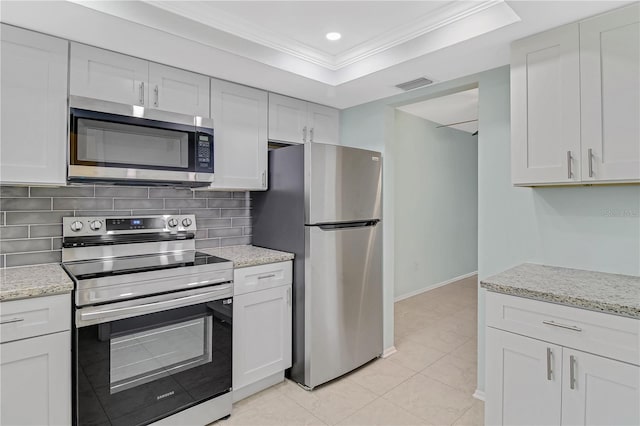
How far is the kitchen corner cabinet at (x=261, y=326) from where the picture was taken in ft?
7.67

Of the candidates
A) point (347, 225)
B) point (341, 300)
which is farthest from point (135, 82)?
point (341, 300)

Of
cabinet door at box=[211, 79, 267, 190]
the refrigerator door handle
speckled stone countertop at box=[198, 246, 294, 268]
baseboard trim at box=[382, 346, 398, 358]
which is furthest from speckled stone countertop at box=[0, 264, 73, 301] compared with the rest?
baseboard trim at box=[382, 346, 398, 358]

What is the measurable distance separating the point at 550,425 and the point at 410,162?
3.63m

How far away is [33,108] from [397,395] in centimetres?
282

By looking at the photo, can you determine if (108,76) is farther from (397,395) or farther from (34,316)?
(397,395)

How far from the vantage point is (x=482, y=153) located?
8.07 ft

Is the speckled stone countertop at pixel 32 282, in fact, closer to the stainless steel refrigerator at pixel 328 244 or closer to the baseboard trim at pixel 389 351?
the stainless steel refrigerator at pixel 328 244

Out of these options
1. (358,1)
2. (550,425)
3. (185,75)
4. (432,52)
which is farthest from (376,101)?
(550,425)

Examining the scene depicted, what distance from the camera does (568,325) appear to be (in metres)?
1.54

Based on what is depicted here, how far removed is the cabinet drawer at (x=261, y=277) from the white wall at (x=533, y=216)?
1402 mm

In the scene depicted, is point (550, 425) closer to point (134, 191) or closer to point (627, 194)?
point (627, 194)

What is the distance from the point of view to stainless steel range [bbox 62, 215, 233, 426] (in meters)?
1.74

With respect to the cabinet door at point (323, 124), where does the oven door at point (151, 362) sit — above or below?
below

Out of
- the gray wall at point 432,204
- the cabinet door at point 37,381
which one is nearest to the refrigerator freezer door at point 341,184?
the cabinet door at point 37,381
